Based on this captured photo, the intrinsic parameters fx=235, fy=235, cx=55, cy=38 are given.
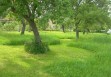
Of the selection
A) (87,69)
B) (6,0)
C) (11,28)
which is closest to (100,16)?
(6,0)

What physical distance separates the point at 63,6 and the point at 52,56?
133 inches

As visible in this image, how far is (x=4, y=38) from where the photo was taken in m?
22.8

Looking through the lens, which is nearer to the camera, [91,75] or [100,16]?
[91,75]

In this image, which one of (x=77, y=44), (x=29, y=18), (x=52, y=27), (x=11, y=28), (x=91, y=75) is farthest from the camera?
(x=52, y=27)

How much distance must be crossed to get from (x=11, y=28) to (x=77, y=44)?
29.2 metres

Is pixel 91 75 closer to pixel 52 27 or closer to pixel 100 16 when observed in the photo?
pixel 100 16

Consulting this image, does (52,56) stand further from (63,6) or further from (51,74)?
(51,74)

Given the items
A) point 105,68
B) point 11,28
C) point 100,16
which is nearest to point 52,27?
point 11,28

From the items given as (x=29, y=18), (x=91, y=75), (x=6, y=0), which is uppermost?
(x=6, y=0)

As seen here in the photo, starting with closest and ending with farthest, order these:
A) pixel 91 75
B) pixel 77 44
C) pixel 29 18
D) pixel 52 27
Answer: pixel 91 75, pixel 29 18, pixel 77 44, pixel 52 27

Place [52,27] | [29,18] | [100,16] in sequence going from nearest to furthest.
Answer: [29,18] → [100,16] → [52,27]

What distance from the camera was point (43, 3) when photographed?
50.1 feet

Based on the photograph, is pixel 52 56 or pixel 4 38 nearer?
pixel 52 56

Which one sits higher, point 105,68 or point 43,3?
point 43,3
